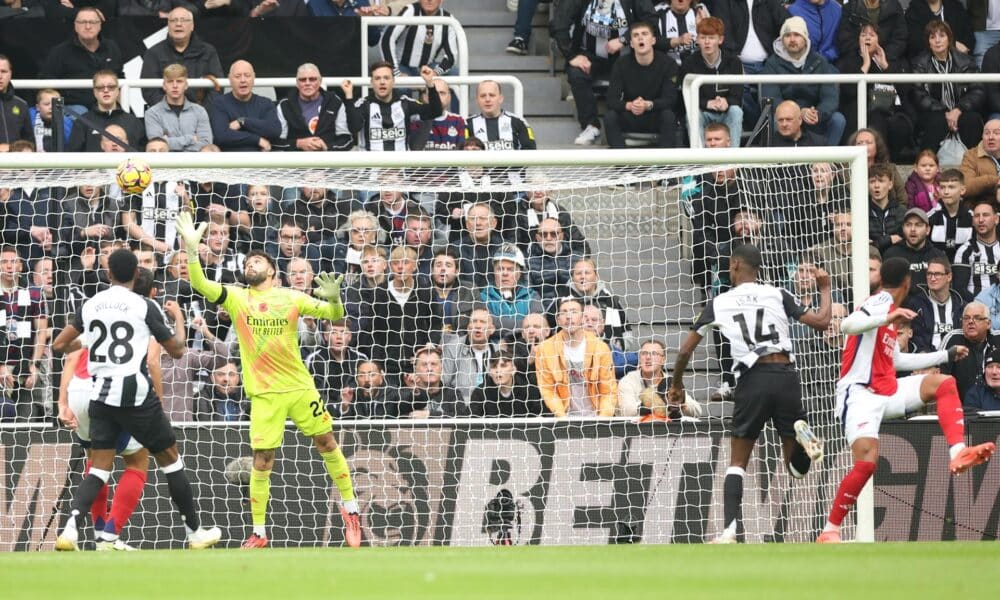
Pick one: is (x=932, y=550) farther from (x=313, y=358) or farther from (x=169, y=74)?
(x=169, y=74)

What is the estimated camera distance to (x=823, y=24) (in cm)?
1503

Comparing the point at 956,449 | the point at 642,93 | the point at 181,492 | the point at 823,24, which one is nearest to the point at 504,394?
the point at 181,492

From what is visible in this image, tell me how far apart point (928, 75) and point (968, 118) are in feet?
3.13

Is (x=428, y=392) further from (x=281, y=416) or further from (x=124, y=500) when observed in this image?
(x=124, y=500)

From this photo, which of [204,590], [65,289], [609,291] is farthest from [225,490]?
[204,590]

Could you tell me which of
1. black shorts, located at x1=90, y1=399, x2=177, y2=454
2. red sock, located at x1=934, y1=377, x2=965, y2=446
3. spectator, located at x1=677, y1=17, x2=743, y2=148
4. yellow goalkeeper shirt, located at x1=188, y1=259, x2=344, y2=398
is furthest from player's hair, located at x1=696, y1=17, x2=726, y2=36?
black shorts, located at x1=90, y1=399, x2=177, y2=454

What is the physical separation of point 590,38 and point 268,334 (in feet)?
18.7

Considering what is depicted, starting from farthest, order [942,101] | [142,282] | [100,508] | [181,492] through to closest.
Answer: [942,101] → [100,508] → [142,282] → [181,492]

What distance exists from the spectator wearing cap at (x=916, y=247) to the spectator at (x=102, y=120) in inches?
248

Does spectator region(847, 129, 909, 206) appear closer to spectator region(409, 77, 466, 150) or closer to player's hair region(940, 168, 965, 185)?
player's hair region(940, 168, 965, 185)

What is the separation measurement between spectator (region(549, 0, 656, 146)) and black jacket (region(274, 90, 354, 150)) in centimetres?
238

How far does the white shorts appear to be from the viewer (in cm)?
993

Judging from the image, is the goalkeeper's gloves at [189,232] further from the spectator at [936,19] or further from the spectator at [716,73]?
the spectator at [936,19]

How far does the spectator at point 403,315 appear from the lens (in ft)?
37.6
